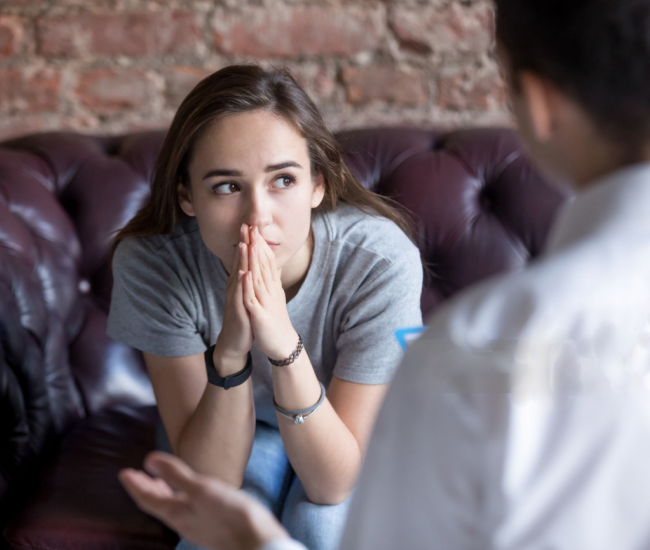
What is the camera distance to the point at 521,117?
1.62 feet

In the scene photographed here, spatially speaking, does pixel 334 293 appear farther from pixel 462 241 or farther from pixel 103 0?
pixel 103 0

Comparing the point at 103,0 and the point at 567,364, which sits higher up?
the point at 103,0

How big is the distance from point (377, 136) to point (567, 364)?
119 centimetres

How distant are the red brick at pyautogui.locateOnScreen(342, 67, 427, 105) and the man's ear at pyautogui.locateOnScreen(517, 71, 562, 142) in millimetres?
1303

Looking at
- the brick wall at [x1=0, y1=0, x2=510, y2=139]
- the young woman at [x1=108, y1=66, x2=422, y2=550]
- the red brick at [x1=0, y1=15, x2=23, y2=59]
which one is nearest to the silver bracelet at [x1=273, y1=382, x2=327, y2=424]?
the young woman at [x1=108, y1=66, x2=422, y2=550]

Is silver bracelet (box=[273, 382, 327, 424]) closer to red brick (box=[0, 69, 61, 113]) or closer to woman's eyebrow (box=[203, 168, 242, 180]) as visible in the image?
woman's eyebrow (box=[203, 168, 242, 180])

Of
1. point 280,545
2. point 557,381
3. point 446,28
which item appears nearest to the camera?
point 557,381

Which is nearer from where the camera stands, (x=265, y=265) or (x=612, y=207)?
(x=612, y=207)

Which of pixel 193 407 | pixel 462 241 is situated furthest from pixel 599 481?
pixel 462 241

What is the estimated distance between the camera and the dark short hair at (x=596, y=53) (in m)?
0.41

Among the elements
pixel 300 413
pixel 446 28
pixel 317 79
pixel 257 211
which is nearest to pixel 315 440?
pixel 300 413

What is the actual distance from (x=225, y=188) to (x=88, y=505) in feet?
1.93

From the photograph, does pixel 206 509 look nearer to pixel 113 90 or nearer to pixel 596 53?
pixel 596 53

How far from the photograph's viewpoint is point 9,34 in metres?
1.72
